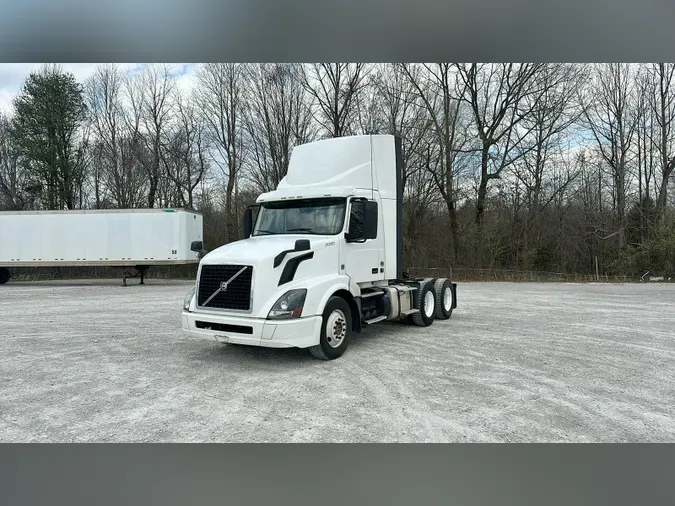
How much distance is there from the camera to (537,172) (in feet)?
91.8

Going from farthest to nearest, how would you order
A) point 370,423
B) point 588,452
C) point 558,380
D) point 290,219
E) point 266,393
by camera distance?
point 290,219, point 558,380, point 266,393, point 370,423, point 588,452

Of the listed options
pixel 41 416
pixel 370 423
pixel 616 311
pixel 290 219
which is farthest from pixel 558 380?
pixel 616 311

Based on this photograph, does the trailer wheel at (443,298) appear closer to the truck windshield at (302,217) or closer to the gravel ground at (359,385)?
the gravel ground at (359,385)

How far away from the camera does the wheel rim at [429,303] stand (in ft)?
32.0

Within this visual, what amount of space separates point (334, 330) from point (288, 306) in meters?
1.10

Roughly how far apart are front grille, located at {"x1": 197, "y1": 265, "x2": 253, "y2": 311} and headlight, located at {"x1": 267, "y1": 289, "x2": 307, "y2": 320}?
16.0 inches

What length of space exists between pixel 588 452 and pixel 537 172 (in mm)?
27539

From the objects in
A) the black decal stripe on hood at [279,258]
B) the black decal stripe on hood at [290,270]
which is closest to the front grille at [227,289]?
the black decal stripe on hood at [279,258]

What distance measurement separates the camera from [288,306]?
610 cm

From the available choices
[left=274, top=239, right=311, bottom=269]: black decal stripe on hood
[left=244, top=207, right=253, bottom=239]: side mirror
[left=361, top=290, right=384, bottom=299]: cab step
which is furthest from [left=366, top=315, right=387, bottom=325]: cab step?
[left=244, top=207, right=253, bottom=239]: side mirror

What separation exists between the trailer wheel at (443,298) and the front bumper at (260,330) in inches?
189

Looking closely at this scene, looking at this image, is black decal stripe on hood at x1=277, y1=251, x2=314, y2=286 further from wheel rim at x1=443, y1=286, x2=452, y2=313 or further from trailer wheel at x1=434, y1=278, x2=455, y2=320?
wheel rim at x1=443, y1=286, x2=452, y2=313

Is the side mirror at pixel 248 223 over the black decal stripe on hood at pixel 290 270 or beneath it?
over

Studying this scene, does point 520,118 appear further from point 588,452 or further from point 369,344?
point 588,452
